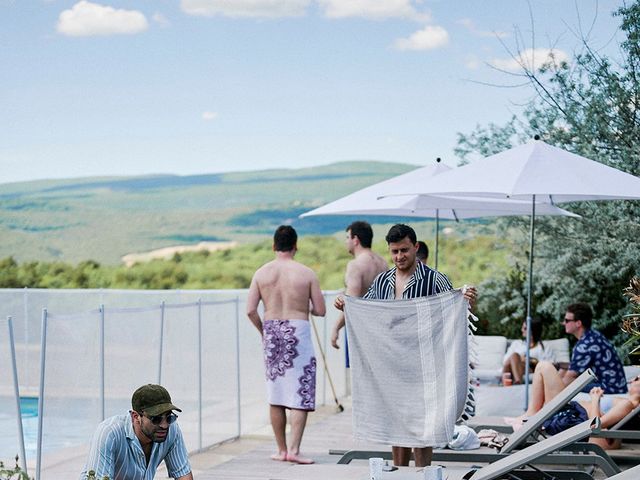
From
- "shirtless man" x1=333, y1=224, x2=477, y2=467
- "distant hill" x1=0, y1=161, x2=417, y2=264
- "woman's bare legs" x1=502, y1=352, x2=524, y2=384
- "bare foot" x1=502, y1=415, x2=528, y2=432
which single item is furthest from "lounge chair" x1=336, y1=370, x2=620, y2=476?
"distant hill" x1=0, y1=161, x2=417, y2=264

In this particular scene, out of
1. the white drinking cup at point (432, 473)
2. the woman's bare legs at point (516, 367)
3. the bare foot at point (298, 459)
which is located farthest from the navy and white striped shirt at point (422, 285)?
the woman's bare legs at point (516, 367)

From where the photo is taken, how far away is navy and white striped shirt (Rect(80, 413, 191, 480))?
13.6 ft

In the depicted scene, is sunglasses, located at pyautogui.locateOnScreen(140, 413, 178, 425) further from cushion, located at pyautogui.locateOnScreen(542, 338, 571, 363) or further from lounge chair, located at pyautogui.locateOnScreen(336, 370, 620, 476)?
cushion, located at pyautogui.locateOnScreen(542, 338, 571, 363)

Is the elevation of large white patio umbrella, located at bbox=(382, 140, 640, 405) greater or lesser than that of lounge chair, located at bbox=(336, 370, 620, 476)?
greater

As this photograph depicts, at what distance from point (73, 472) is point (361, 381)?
180 centimetres

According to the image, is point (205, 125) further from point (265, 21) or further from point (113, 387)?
point (113, 387)

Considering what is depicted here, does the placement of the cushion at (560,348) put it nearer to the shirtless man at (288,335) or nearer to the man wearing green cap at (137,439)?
the shirtless man at (288,335)

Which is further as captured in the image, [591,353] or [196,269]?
[196,269]

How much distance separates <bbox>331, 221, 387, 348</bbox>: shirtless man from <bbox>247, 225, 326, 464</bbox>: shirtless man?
0.48 meters

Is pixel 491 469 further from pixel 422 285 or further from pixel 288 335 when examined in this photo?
pixel 288 335

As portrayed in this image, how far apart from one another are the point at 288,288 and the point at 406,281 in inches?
80.8

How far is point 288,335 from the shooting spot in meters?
7.80

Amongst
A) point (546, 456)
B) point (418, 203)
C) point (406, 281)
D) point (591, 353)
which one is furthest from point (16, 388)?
point (418, 203)

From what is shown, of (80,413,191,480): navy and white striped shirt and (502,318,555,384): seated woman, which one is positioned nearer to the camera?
(80,413,191,480): navy and white striped shirt
